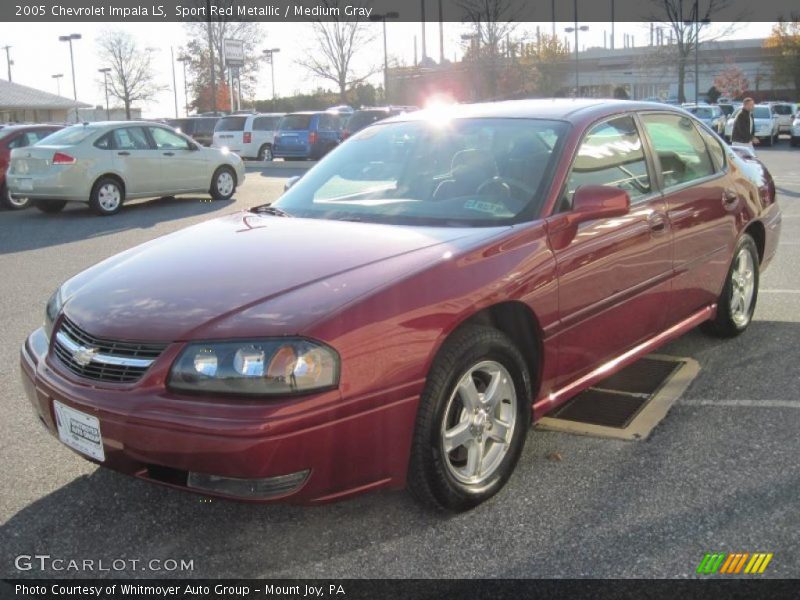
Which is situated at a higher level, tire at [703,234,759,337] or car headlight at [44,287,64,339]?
car headlight at [44,287,64,339]

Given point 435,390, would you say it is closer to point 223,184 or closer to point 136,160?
point 136,160

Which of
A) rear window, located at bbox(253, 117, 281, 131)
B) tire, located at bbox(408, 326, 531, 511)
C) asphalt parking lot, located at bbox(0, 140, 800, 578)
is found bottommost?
asphalt parking lot, located at bbox(0, 140, 800, 578)

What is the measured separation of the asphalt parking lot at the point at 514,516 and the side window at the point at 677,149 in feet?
4.03

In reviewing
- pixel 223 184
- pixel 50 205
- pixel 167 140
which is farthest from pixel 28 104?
pixel 167 140

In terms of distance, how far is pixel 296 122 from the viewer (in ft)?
79.9

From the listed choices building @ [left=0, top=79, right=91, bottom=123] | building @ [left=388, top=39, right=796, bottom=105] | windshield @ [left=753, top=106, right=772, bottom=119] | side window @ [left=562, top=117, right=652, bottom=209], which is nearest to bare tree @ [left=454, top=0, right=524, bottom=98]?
building @ [left=388, top=39, right=796, bottom=105]

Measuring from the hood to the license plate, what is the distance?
0.29 meters

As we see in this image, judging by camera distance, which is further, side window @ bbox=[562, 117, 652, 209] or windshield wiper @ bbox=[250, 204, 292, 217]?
windshield wiper @ bbox=[250, 204, 292, 217]

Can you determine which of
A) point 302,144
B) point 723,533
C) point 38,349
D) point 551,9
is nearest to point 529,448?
point 723,533

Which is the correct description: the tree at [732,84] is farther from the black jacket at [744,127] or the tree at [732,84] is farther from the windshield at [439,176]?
the windshield at [439,176]

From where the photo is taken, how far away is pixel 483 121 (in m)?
4.21

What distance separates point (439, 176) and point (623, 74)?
8327 centimetres

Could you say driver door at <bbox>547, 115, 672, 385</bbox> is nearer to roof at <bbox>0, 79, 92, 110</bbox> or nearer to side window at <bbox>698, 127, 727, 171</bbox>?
side window at <bbox>698, 127, 727, 171</bbox>

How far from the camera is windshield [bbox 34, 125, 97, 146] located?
42.3 feet
